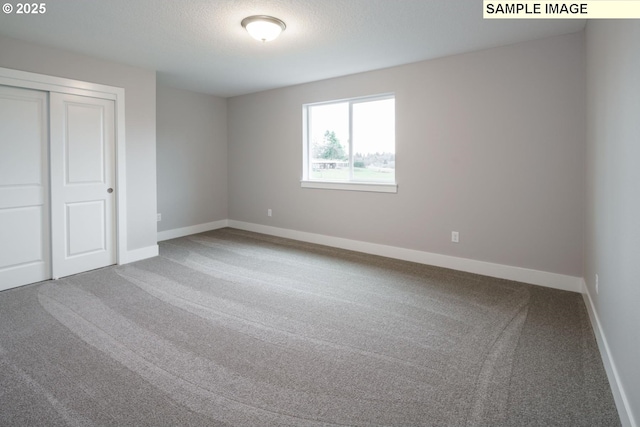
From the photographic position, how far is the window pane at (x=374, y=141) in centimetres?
461

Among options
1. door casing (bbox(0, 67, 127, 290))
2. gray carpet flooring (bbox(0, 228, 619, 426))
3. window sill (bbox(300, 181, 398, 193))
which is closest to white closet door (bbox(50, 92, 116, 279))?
door casing (bbox(0, 67, 127, 290))

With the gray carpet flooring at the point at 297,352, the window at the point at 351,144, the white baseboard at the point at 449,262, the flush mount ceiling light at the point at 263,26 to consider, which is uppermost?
the flush mount ceiling light at the point at 263,26

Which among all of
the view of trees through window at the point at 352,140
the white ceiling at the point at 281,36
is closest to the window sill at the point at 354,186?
the view of trees through window at the point at 352,140

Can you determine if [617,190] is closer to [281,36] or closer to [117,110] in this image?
[281,36]

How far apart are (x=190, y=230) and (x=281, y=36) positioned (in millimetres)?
3819

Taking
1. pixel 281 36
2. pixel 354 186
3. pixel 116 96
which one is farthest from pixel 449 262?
Answer: pixel 116 96

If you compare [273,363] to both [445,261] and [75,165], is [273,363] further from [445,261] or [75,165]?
[75,165]

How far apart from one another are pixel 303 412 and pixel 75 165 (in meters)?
3.68

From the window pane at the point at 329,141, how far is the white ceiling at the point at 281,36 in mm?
834

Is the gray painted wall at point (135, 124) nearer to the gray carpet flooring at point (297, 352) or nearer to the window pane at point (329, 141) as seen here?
the gray carpet flooring at point (297, 352)

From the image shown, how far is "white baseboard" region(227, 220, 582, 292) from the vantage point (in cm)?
343

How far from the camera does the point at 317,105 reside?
535 cm

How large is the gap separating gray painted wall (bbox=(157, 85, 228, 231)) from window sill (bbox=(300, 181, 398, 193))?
1.92 meters

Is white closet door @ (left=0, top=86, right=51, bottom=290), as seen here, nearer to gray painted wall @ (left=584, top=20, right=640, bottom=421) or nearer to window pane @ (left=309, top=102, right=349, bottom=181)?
window pane @ (left=309, top=102, right=349, bottom=181)
